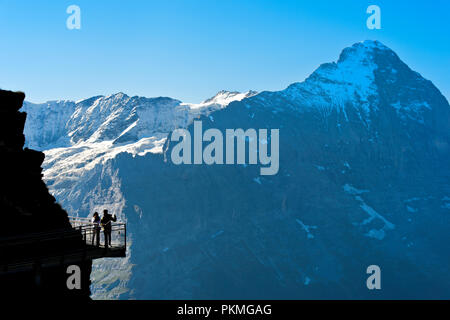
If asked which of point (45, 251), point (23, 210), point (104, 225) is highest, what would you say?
point (23, 210)

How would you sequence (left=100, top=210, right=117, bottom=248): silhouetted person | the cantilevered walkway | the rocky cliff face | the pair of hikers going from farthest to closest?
(left=100, top=210, right=117, bottom=248): silhouetted person, the pair of hikers, the rocky cliff face, the cantilevered walkway

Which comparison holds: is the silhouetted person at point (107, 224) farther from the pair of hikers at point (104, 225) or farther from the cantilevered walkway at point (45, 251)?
the cantilevered walkway at point (45, 251)

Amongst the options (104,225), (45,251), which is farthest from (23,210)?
(104,225)

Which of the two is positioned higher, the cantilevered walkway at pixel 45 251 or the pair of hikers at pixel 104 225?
the pair of hikers at pixel 104 225

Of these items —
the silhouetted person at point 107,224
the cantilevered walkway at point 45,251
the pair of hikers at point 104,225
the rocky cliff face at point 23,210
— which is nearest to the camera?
the cantilevered walkway at point 45,251

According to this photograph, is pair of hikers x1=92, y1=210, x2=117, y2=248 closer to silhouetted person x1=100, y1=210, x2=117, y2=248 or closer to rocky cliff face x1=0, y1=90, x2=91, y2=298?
silhouetted person x1=100, y1=210, x2=117, y2=248

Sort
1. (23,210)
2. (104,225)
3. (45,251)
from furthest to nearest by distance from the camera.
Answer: (23,210) < (104,225) < (45,251)

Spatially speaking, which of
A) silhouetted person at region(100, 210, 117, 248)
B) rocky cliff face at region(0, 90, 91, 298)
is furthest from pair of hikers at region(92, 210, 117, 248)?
rocky cliff face at region(0, 90, 91, 298)

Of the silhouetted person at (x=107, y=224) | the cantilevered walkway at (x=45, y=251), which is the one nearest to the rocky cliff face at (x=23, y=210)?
the cantilevered walkway at (x=45, y=251)

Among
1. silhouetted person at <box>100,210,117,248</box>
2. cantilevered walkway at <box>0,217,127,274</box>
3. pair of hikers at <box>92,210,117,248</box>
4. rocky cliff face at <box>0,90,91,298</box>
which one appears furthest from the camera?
silhouetted person at <box>100,210,117,248</box>

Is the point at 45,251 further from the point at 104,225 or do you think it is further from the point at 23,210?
the point at 104,225
